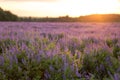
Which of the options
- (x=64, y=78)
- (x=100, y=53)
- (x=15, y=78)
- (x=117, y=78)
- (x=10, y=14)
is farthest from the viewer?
(x=10, y=14)

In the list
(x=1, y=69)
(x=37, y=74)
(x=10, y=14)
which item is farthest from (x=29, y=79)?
(x=10, y=14)

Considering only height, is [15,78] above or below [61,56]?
below

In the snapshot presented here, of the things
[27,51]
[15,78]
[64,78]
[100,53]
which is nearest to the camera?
[64,78]

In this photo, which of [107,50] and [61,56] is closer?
[61,56]

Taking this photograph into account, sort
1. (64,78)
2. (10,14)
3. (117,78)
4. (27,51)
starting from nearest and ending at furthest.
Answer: (117,78)
(64,78)
(27,51)
(10,14)

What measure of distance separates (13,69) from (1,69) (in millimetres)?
162

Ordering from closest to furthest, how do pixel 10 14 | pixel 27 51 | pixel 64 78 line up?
pixel 64 78 < pixel 27 51 < pixel 10 14

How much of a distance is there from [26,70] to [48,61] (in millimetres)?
338

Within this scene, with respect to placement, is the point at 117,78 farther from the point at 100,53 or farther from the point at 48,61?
the point at 100,53

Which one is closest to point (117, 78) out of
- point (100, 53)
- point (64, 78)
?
point (64, 78)

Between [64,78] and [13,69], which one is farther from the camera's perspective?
[13,69]

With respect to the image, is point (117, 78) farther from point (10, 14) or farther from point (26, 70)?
point (10, 14)

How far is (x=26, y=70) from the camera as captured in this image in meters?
4.09

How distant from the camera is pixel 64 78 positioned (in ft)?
12.1
